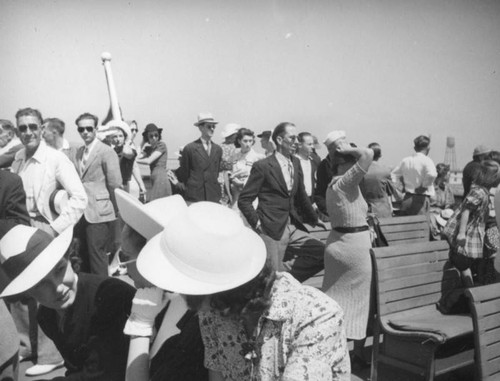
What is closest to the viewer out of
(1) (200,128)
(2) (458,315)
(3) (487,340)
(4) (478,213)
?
(3) (487,340)

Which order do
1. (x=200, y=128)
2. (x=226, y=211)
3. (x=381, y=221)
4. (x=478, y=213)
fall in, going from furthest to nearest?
A: (x=200, y=128)
(x=381, y=221)
(x=478, y=213)
(x=226, y=211)

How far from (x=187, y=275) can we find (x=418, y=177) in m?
6.95

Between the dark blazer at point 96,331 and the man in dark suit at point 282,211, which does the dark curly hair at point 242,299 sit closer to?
the dark blazer at point 96,331

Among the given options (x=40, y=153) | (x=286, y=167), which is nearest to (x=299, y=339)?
(x=40, y=153)

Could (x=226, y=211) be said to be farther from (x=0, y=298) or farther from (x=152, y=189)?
(x=152, y=189)

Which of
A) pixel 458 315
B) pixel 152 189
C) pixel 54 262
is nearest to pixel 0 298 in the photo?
pixel 54 262

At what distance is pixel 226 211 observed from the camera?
1702 mm

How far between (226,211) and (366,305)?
2.28 metres

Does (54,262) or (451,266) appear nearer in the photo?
(54,262)

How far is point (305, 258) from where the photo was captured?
4828mm

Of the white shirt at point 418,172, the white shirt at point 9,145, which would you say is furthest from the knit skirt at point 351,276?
the white shirt at point 418,172

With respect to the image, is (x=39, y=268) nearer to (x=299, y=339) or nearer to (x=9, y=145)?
(x=299, y=339)

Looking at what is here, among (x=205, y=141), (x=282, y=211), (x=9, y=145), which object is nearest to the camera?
(x=282, y=211)

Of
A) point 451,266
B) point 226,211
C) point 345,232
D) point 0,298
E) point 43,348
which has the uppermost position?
point 226,211
